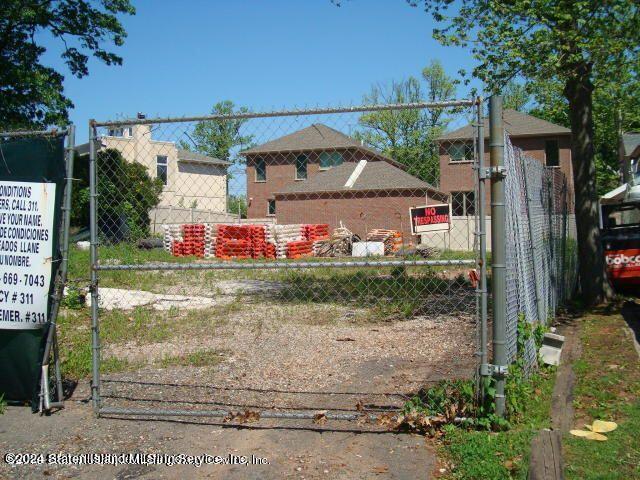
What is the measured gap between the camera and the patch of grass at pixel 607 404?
13.8 ft

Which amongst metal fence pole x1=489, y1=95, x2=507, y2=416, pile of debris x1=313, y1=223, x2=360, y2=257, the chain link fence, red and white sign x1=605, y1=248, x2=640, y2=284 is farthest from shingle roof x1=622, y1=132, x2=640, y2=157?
metal fence pole x1=489, y1=95, x2=507, y2=416

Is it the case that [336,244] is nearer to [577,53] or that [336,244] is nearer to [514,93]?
[514,93]

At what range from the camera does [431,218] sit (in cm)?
470

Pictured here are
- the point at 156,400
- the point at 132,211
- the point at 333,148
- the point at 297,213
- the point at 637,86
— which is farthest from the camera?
the point at 297,213

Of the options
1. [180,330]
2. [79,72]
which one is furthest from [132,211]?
[79,72]

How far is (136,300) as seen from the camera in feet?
40.5

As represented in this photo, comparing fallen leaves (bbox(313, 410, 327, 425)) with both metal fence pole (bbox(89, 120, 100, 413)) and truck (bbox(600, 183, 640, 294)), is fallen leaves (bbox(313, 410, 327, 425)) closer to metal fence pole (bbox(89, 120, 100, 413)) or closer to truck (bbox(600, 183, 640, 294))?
metal fence pole (bbox(89, 120, 100, 413))

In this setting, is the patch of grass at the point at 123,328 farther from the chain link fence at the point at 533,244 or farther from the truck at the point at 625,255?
the truck at the point at 625,255

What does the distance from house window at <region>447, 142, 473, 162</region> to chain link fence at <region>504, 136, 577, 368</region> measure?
33cm

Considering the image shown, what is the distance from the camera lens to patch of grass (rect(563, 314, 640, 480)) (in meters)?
4.21

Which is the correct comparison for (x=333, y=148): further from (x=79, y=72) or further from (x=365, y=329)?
(x=79, y=72)

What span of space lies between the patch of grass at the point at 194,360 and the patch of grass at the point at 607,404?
4.09 meters

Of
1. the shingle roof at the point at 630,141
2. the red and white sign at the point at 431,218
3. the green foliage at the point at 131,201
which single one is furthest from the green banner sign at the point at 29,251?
the shingle roof at the point at 630,141

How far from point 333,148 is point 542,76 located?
6.17m
